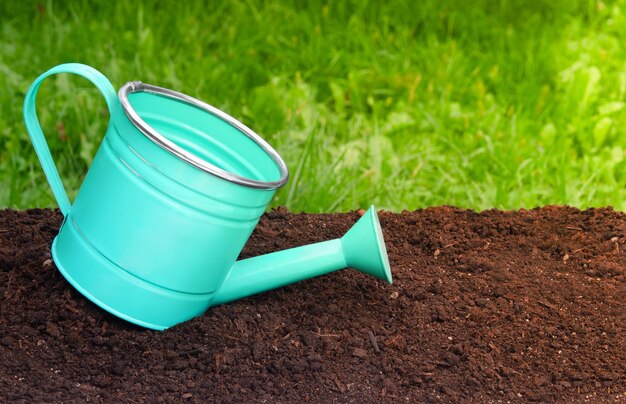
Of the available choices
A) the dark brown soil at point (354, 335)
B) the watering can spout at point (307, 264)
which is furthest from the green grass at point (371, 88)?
the watering can spout at point (307, 264)

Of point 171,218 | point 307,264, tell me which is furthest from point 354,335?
point 171,218

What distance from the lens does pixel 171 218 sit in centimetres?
182

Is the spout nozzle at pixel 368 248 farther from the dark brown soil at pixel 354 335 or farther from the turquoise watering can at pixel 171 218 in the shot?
the dark brown soil at pixel 354 335

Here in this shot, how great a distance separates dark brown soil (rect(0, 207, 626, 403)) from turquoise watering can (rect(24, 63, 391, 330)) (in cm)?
8

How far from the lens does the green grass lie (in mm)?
3254

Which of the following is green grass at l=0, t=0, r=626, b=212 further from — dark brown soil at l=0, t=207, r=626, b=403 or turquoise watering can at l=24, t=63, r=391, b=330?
turquoise watering can at l=24, t=63, r=391, b=330

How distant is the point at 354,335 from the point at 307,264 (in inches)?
7.8

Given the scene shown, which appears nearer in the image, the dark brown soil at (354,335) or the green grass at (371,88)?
the dark brown soil at (354,335)

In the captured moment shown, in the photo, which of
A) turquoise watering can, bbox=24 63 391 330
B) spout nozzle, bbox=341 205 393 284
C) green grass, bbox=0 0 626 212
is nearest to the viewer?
turquoise watering can, bbox=24 63 391 330

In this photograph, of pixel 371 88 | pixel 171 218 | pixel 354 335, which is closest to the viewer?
pixel 171 218

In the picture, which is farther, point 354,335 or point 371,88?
point 371,88

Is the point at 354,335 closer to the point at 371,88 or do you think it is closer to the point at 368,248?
the point at 368,248

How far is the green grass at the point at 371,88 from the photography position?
3.25 m

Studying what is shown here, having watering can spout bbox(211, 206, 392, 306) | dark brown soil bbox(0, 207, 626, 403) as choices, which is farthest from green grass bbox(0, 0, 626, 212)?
watering can spout bbox(211, 206, 392, 306)
